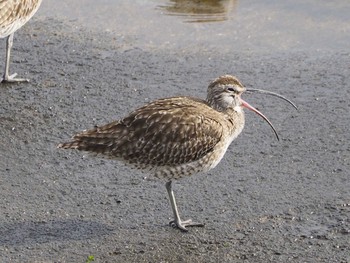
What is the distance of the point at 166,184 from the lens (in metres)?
6.93

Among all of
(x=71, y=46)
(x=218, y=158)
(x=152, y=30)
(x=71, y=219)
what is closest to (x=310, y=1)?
(x=152, y=30)

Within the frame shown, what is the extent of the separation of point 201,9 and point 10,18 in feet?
9.47

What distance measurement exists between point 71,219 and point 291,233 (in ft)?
5.39

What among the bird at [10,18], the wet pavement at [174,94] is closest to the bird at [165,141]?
the wet pavement at [174,94]

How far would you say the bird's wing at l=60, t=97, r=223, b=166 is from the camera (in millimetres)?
6891

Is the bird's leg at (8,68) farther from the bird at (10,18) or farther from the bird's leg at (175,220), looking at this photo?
the bird's leg at (175,220)

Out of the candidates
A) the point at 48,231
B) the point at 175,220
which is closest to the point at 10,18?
the point at 48,231

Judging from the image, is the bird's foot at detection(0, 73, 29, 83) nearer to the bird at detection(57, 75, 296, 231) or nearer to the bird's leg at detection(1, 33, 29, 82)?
the bird's leg at detection(1, 33, 29, 82)

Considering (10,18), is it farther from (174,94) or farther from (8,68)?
(174,94)

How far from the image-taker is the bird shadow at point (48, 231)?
21.5ft

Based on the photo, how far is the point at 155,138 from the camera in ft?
22.7

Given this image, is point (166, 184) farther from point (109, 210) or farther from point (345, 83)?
point (345, 83)

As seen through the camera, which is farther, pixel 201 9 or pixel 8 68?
pixel 201 9

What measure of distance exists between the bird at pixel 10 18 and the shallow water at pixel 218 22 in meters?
1.22
